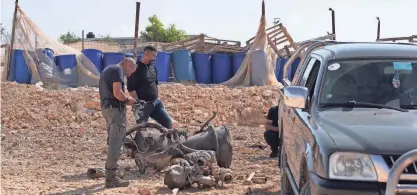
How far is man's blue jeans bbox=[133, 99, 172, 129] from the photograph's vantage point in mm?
8844

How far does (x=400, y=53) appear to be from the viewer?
5.29 meters

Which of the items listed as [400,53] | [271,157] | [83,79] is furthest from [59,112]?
[400,53]

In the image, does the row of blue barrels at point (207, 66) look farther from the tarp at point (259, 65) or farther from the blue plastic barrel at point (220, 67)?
the tarp at point (259, 65)

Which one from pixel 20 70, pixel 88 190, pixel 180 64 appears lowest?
pixel 88 190

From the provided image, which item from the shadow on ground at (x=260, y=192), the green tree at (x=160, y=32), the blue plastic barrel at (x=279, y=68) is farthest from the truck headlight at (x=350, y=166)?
the green tree at (x=160, y=32)

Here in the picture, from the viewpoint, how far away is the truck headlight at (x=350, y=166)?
3740 mm

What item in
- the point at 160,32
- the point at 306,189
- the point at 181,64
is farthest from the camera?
the point at 160,32

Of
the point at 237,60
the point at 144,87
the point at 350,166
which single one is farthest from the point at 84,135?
the point at 350,166

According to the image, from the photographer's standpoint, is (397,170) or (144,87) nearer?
(397,170)

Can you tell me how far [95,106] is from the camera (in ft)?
52.3

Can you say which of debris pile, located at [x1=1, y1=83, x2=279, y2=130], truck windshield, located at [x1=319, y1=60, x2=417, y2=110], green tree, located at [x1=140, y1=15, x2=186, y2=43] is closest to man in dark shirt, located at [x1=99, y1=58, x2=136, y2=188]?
truck windshield, located at [x1=319, y1=60, x2=417, y2=110]

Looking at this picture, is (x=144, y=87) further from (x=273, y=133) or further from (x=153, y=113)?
(x=273, y=133)

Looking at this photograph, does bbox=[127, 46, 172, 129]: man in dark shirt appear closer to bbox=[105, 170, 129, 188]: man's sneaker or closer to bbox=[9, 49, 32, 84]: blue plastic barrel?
bbox=[105, 170, 129, 188]: man's sneaker

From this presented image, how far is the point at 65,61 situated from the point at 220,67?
4.93 metres
